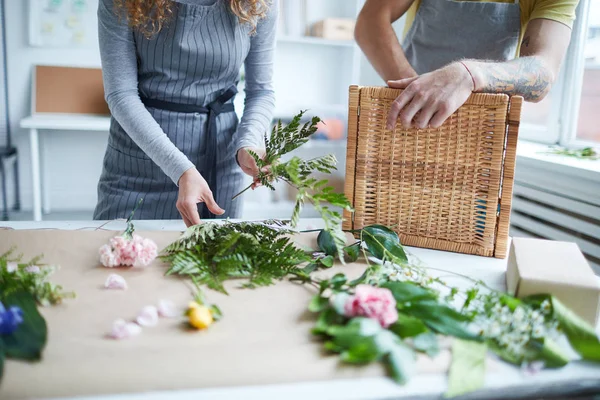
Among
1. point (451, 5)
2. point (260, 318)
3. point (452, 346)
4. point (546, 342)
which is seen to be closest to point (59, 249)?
point (260, 318)

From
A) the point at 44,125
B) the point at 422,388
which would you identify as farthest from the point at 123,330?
the point at 44,125

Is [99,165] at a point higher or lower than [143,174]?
lower

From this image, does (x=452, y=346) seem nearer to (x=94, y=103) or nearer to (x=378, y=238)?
(x=378, y=238)

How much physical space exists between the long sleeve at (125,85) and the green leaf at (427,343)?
27.9 inches

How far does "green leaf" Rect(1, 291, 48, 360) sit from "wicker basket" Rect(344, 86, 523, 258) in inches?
23.6

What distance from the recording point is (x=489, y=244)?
1.02 meters

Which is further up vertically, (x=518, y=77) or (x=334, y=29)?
(x=334, y=29)

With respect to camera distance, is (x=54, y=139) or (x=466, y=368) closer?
(x=466, y=368)

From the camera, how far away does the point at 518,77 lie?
3.70ft

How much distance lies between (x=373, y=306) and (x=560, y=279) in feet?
0.94

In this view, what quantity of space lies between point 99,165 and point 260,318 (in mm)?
3254

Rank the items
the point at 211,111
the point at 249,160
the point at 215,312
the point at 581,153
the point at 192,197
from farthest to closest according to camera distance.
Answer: the point at 581,153
the point at 211,111
the point at 249,160
the point at 192,197
the point at 215,312

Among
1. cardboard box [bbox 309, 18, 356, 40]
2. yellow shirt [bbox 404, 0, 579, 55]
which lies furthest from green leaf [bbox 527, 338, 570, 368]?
cardboard box [bbox 309, 18, 356, 40]

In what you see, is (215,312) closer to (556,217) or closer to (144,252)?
(144,252)
